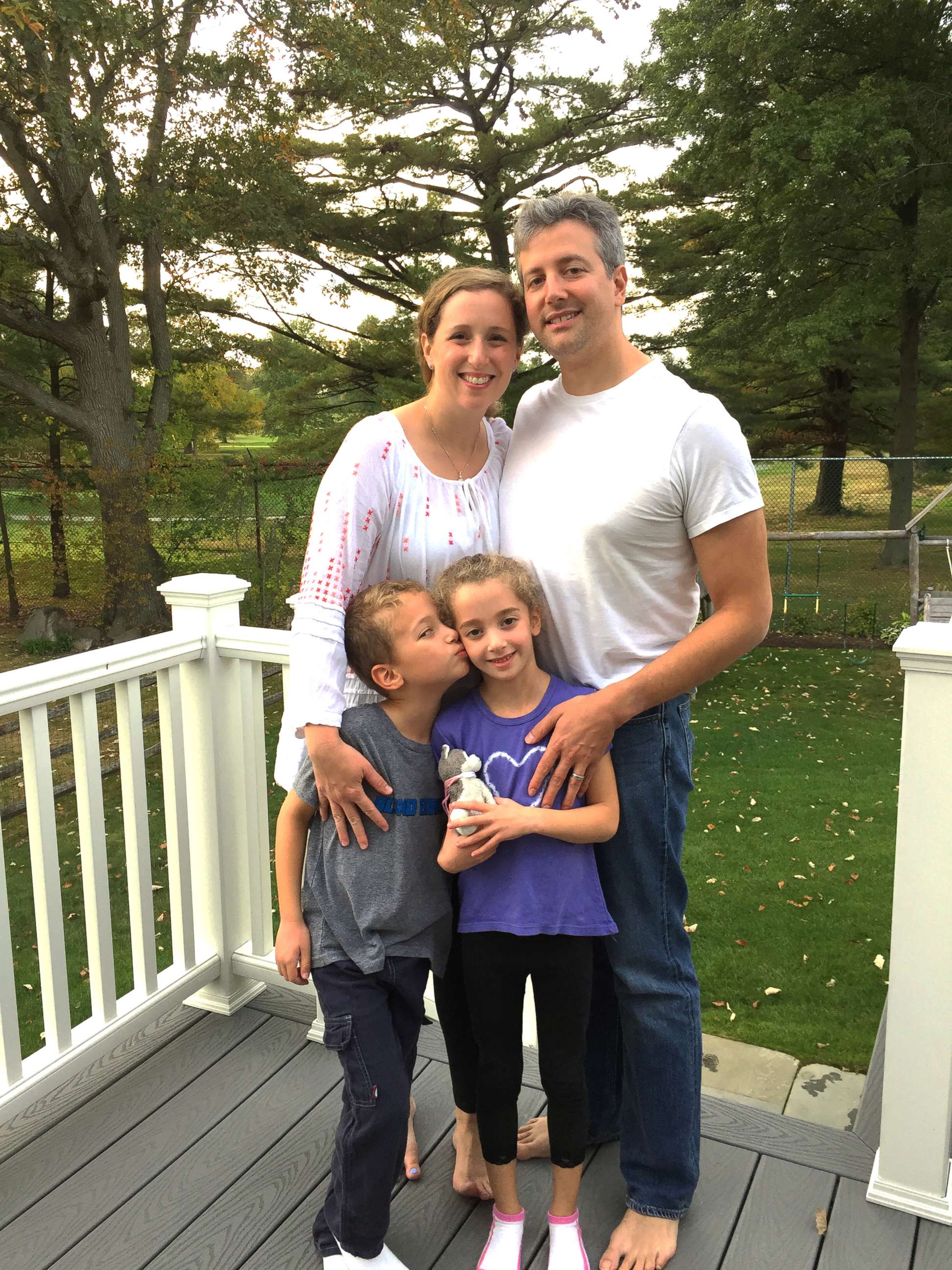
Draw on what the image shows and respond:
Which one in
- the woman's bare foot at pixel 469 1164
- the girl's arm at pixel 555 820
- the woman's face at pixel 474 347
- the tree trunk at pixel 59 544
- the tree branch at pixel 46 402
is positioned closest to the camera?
the girl's arm at pixel 555 820

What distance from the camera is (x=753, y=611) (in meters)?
1.47

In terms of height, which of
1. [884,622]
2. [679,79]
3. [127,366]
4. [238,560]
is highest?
[679,79]

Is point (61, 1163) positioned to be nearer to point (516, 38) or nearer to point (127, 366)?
point (127, 366)

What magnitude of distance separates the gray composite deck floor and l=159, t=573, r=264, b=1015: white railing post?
0.26 m

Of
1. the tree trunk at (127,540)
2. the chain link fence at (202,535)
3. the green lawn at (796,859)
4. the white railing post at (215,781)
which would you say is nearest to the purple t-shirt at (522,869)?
the white railing post at (215,781)

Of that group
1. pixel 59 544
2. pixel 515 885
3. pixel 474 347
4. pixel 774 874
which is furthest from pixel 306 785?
pixel 59 544

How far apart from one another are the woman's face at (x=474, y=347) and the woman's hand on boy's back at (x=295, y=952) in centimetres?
86

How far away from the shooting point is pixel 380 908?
4.89 feet

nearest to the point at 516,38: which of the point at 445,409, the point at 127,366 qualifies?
the point at 127,366

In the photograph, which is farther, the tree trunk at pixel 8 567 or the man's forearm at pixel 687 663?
the tree trunk at pixel 8 567

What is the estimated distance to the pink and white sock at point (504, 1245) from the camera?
158 cm

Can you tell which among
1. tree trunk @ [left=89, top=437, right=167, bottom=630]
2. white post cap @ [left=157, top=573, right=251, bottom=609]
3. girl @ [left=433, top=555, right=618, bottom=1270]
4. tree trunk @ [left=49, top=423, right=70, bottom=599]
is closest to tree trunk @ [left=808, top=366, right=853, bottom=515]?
tree trunk @ [left=89, top=437, right=167, bottom=630]

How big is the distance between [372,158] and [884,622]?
7772mm

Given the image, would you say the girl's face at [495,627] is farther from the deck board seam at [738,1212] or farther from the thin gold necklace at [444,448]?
the deck board seam at [738,1212]
